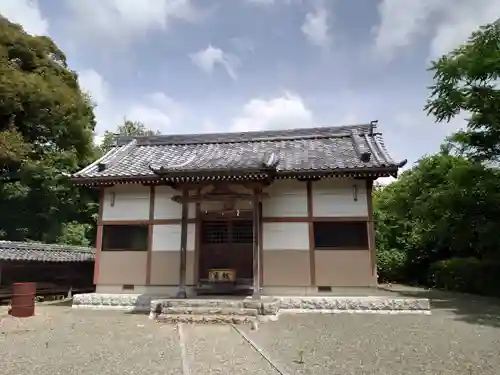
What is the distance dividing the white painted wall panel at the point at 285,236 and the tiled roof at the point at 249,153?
1.71m

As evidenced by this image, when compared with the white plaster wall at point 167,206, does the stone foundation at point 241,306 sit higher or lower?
lower

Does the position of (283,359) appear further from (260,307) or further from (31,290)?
(31,290)

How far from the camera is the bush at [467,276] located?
643 inches

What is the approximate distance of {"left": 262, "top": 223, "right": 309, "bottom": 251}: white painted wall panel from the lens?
12.0m

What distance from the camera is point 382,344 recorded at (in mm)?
7137

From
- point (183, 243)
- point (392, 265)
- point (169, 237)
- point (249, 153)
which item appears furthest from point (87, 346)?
point (392, 265)

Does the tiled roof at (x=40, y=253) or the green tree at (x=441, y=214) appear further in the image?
the tiled roof at (x=40, y=253)

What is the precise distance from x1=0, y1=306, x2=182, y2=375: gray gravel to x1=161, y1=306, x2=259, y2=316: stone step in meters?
0.61

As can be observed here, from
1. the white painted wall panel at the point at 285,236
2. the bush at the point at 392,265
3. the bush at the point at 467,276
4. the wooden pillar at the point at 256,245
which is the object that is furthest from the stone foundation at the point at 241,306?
the bush at the point at 392,265

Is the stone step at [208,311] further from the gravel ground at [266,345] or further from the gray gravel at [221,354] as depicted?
the gray gravel at [221,354]

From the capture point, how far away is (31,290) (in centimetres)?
1093

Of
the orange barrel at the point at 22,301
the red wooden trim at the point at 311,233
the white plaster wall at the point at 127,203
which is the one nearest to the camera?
the orange barrel at the point at 22,301

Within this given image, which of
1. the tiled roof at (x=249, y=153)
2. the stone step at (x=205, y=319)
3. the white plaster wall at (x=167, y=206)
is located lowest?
the stone step at (x=205, y=319)

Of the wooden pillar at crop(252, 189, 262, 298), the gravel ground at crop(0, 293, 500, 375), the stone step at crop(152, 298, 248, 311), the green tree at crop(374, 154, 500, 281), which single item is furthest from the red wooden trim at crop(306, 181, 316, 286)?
the green tree at crop(374, 154, 500, 281)
